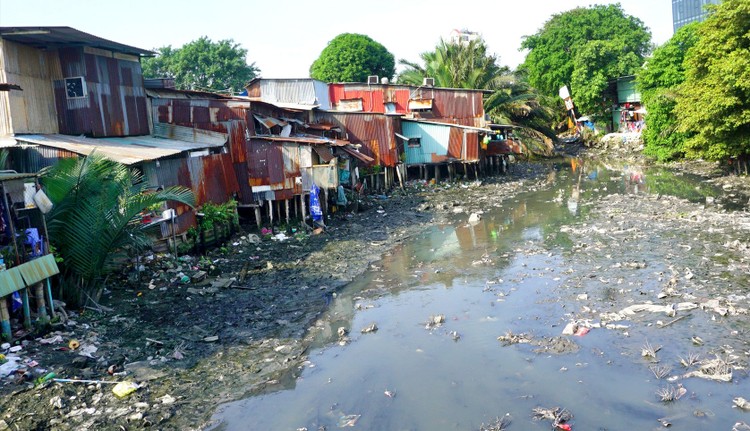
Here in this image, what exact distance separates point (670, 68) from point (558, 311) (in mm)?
24212

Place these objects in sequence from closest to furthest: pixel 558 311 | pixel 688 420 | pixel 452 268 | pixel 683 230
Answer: pixel 688 420 < pixel 558 311 < pixel 452 268 < pixel 683 230

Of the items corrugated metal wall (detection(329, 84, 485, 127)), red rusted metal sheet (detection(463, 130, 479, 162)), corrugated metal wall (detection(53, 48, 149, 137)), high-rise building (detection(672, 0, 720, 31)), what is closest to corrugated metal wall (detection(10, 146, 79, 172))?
corrugated metal wall (detection(53, 48, 149, 137))

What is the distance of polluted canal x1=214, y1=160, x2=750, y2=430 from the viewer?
6.89 metres

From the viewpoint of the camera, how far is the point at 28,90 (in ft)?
43.9

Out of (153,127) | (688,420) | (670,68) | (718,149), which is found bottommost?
(688,420)

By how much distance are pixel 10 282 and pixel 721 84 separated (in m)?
21.5

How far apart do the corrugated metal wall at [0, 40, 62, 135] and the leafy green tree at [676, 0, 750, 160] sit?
2051 centimetres

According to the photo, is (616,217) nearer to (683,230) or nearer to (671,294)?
(683,230)

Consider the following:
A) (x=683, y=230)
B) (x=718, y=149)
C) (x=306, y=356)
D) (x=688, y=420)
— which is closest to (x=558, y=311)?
(x=688, y=420)

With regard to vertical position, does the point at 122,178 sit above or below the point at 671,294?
above

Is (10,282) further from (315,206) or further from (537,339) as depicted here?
(315,206)

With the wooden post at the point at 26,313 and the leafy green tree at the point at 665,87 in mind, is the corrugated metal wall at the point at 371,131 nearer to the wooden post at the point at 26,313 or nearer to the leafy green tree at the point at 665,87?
the leafy green tree at the point at 665,87

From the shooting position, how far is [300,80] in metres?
26.3

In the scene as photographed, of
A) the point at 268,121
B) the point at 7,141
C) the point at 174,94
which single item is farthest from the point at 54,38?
the point at 268,121
